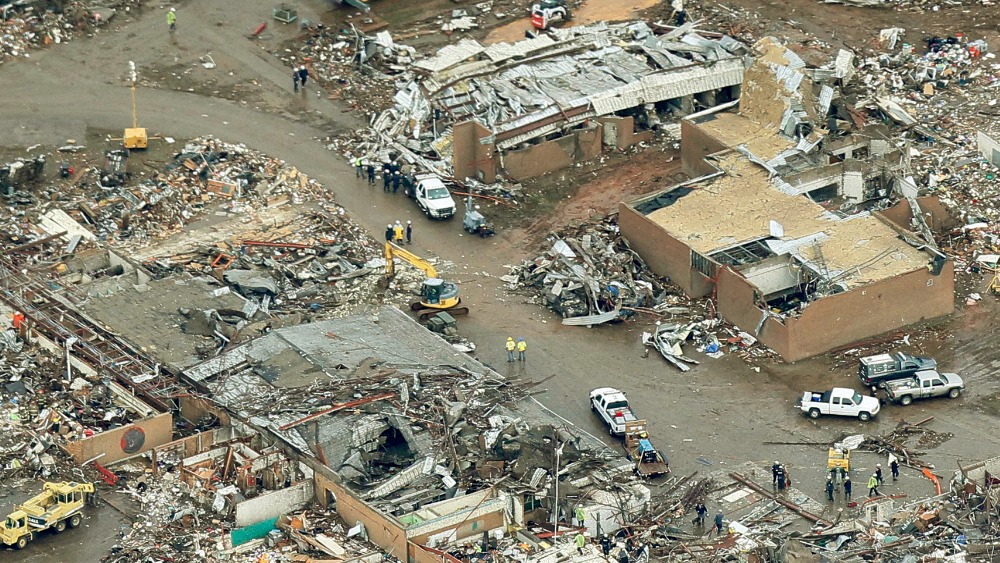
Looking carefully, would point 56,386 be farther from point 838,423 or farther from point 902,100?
point 902,100

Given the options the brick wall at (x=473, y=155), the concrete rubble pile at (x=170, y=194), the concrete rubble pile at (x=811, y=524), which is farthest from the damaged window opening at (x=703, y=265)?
the concrete rubble pile at (x=170, y=194)

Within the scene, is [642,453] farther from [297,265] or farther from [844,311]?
[297,265]

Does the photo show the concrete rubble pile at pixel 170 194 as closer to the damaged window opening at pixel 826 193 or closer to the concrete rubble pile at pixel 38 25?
the concrete rubble pile at pixel 38 25

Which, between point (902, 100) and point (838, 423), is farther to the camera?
point (902, 100)

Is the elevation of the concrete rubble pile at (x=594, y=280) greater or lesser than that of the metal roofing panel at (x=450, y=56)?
lesser

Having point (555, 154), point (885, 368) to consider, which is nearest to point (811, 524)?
point (885, 368)

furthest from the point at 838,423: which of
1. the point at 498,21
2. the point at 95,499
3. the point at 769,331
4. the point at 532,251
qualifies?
the point at 498,21

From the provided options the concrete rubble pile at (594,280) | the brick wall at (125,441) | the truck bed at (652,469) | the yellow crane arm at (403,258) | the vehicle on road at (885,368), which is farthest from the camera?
the yellow crane arm at (403,258)
